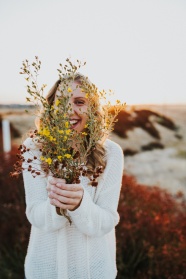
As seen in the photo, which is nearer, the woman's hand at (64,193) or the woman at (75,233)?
the woman's hand at (64,193)

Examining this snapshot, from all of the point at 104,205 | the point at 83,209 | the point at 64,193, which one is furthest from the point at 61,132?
the point at 104,205

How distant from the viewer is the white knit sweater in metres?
1.78

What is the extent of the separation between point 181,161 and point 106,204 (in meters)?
5.02

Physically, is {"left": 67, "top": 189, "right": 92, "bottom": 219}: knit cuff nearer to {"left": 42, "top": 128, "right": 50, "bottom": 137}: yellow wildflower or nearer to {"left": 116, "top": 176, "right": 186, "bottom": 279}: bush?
{"left": 42, "top": 128, "right": 50, "bottom": 137}: yellow wildflower

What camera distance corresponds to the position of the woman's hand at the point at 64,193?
4.69 ft

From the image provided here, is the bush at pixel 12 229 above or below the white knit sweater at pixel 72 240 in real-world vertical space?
below

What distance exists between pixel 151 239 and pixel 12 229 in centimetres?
157

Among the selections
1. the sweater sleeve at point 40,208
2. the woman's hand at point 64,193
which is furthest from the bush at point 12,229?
the woman's hand at point 64,193

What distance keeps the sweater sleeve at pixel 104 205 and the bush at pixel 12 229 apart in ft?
Answer: 7.26

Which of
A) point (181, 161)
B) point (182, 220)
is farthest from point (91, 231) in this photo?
point (181, 161)

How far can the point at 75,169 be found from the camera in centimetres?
137

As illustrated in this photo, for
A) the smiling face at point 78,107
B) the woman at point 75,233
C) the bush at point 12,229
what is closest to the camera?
the woman at point 75,233

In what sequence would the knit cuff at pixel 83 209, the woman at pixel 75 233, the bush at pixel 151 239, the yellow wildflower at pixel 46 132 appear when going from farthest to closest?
the bush at pixel 151 239, the woman at pixel 75 233, the knit cuff at pixel 83 209, the yellow wildflower at pixel 46 132

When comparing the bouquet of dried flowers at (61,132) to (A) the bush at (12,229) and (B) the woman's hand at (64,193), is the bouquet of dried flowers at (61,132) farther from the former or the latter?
(A) the bush at (12,229)
